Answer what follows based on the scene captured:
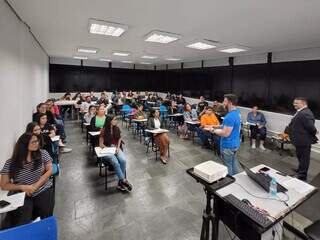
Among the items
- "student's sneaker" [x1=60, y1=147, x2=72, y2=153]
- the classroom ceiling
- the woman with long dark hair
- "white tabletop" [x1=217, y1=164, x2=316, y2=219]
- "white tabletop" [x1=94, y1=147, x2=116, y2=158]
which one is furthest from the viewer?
"student's sneaker" [x1=60, y1=147, x2=72, y2=153]

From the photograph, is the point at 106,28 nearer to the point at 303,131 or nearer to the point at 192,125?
the point at 192,125

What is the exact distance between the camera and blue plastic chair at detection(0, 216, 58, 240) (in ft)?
4.23

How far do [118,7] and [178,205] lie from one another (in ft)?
10.5

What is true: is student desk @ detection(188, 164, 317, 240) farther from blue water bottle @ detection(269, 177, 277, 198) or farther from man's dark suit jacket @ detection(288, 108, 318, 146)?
man's dark suit jacket @ detection(288, 108, 318, 146)

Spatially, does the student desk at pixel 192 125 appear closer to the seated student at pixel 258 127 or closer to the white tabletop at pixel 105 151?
the seated student at pixel 258 127

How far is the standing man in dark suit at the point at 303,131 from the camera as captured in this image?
3.78m

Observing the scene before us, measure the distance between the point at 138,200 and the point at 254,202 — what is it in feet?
6.64

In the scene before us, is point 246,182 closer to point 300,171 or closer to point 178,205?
point 178,205

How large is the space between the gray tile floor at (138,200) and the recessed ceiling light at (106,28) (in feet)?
9.96

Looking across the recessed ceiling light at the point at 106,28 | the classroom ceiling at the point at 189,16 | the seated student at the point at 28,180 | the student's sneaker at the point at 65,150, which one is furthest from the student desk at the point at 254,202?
the student's sneaker at the point at 65,150

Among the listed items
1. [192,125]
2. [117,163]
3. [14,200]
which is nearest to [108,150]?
[117,163]

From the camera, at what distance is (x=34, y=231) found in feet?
4.52

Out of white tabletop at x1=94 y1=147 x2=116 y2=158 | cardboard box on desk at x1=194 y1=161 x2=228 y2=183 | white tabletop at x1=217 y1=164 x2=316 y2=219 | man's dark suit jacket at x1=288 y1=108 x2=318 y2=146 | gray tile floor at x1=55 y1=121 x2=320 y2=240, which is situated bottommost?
gray tile floor at x1=55 y1=121 x2=320 y2=240

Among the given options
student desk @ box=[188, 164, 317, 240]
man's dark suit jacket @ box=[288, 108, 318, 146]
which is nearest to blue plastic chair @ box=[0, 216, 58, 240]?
student desk @ box=[188, 164, 317, 240]
